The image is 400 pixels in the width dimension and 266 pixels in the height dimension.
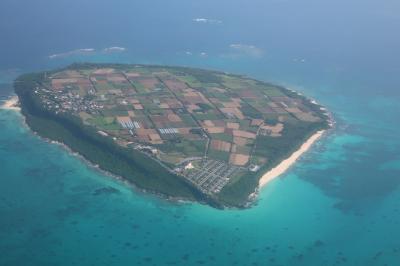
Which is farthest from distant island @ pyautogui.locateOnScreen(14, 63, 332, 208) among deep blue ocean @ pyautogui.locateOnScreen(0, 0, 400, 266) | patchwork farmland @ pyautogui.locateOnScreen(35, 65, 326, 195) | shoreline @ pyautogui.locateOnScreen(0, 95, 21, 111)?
deep blue ocean @ pyautogui.locateOnScreen(0, 0, 400, 266)

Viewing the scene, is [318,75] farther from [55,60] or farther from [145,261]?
[145,261]

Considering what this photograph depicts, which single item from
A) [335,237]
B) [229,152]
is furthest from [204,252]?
[229,152]

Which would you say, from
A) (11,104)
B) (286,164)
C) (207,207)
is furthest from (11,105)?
(286,164)

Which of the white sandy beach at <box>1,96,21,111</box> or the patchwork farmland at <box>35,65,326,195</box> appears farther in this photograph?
the white sandy beach at <box>1,96,21,111</box>

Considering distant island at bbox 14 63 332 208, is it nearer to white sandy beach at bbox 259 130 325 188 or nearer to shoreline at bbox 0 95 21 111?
white sandy beach at bbox 259 130 325 188

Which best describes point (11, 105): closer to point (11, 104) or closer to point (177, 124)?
point (11, 104)

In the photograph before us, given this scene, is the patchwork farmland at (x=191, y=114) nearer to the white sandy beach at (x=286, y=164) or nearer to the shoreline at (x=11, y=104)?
the white sandy beach at (x=286, y=164)
